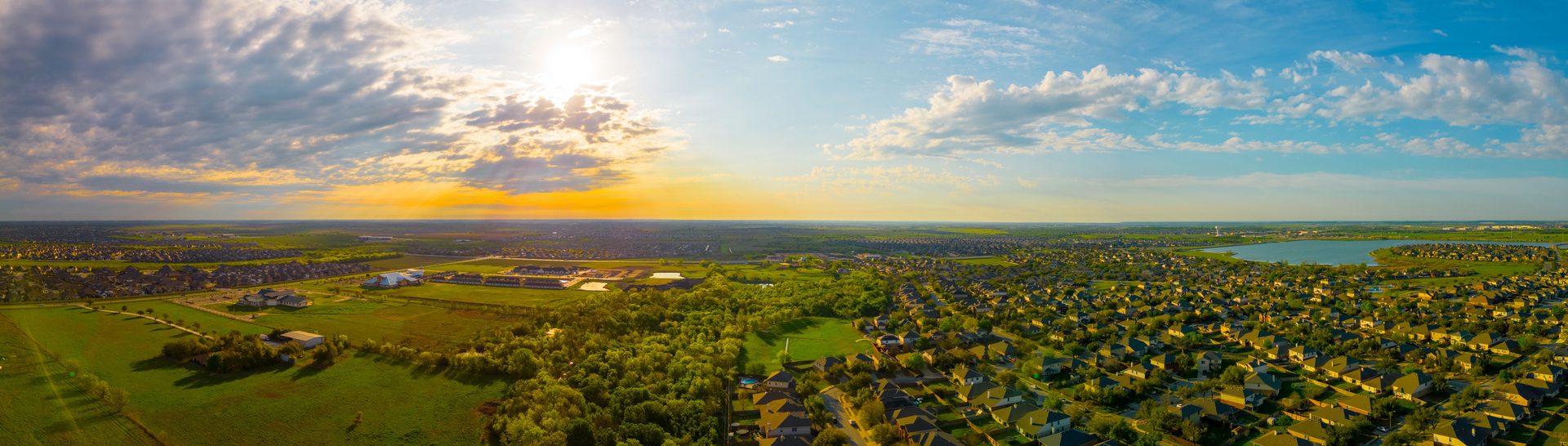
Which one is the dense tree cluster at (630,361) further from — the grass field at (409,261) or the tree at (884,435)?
the grass field at (409,261)

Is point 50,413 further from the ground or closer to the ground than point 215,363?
closer to the ground

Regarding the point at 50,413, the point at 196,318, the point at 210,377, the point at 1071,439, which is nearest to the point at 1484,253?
the point at 1071,439

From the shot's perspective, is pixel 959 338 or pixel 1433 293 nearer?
pixel 959 338

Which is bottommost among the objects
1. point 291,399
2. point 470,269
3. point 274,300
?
point 291,399

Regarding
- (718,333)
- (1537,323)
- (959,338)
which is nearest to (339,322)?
(718,333)

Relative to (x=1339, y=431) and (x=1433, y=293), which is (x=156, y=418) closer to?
(x=1339, y=431)

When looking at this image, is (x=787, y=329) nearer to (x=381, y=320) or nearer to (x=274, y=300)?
(x=381, y=320)
